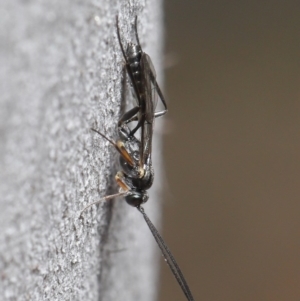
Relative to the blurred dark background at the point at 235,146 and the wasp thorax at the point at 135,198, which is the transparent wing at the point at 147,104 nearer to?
the wasp thorax at the point at 135,198

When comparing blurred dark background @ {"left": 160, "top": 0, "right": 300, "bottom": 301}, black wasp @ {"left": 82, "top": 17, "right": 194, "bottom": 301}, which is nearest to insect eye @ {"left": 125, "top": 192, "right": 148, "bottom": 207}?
black wasp @ {"left": 82, "top": 17, "right": 194, "bottom": 301}

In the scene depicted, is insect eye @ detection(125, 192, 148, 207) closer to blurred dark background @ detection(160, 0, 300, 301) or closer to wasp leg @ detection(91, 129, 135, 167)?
wasp leg @ detection(91, 129, 135, 167)

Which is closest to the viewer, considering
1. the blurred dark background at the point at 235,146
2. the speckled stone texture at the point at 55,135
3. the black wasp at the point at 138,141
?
the speckled stone texture at the point at 55,135

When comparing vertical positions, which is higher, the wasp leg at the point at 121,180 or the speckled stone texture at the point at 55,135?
the speckled stone texture at the point at 55,135

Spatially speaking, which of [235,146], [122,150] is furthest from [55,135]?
[235,146]

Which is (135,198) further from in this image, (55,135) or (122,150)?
(55,135)

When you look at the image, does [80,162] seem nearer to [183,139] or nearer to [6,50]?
[6,50]

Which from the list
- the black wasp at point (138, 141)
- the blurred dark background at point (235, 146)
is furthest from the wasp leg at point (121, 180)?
the blurred dark background at point (235, 146)
